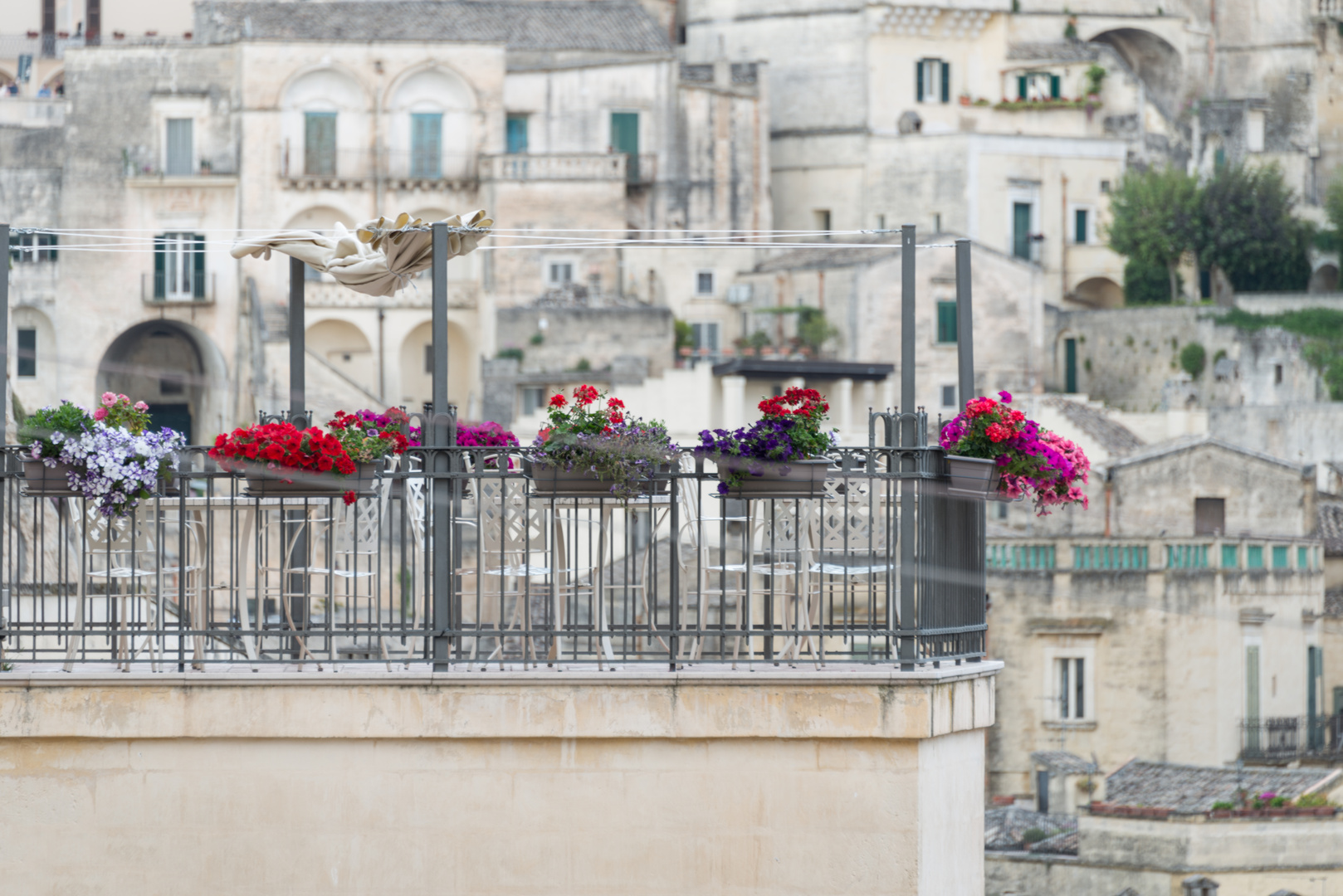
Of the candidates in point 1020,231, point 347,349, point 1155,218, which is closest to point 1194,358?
point 1155,218

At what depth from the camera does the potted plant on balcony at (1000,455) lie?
1028cm

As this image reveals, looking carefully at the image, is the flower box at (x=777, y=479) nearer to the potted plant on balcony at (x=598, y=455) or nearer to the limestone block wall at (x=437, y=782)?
the potted plant on balcony at (x=598, y=455)

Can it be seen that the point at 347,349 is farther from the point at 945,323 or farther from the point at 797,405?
the point at 797,405

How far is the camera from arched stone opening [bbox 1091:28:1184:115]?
209ft

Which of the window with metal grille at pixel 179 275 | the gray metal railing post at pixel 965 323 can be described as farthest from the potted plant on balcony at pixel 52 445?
the window with metal grille at pixel 179 275

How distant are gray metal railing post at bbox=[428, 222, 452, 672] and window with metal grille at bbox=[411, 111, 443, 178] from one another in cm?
4270

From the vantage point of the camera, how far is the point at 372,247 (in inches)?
436

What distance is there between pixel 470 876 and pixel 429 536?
1.61m

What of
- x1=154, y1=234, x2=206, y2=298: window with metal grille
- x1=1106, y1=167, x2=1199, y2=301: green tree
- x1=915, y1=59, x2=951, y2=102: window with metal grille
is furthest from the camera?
x1=915, y1=59, x2=951, y2=102: window with metal grille

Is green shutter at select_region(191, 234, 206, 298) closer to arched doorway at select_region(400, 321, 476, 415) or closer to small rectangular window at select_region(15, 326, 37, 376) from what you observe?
small rectangular window at select_region(15, 326, 37, 376)

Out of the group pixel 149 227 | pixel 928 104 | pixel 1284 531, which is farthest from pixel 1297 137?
pixel 149 227

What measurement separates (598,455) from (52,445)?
8.37ft

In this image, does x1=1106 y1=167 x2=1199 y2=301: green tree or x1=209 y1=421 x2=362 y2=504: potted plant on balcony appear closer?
x1=209 y1=421 x2=362 y2=504: potted plant on balcony

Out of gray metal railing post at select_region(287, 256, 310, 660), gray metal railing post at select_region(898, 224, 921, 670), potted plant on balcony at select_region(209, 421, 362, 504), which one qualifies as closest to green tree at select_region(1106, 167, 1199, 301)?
gray metal railing post at select_region(287, 256, 310, 660)
